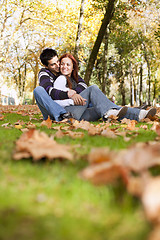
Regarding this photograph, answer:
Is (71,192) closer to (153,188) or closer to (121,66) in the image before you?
(153,188)

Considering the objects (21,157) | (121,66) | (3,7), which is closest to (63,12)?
(3,7)

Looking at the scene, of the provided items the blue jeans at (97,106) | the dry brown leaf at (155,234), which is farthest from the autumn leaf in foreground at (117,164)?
the blue jeans at (97,106)

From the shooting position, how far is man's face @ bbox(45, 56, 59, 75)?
195 inches

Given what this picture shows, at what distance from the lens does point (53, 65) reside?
16.5ft

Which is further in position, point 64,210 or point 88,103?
point 88,103

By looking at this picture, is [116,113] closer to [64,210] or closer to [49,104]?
[49,104]

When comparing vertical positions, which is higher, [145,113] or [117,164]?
[117,164]

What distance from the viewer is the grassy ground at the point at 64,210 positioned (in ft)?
2.48

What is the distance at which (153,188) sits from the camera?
89 cm

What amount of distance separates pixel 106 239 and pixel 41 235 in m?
0.20

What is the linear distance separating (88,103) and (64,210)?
13.1 feet

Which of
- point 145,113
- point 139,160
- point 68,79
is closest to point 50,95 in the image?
point 68,79

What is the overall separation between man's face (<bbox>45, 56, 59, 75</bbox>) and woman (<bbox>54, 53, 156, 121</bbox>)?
127 mm

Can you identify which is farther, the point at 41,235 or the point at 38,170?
the point at 38,170
